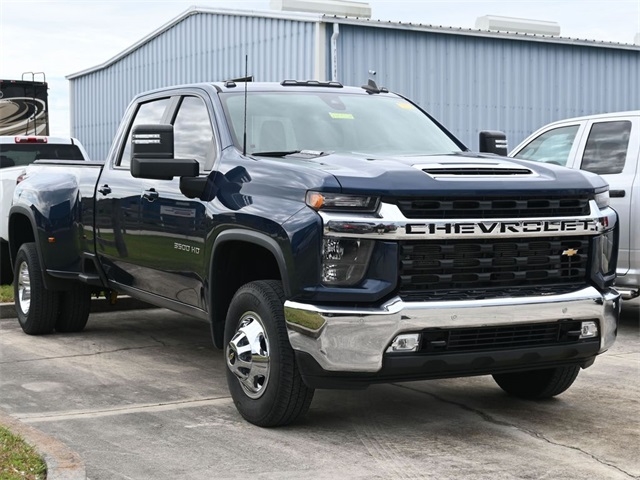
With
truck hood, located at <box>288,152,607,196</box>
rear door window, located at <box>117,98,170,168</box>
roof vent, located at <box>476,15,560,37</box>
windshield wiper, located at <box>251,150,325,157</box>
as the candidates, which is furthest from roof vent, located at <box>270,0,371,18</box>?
truck hood, located at <box>288,152,607,196</box>

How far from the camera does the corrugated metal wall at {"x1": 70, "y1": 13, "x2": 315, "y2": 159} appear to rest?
64.0 feet

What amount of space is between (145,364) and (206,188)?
6.88 feet

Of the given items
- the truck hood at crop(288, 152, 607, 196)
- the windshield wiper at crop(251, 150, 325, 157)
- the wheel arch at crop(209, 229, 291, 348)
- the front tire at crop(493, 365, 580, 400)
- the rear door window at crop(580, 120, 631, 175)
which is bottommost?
the front tire at crop(493, 365, 580, 400)

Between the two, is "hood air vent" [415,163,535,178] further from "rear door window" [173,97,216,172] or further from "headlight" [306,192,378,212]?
"rear door window" [173,97,216,172]

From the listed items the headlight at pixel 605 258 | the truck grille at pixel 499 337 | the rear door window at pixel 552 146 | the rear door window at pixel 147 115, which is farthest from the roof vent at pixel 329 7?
the truck grille at pixel 499 337

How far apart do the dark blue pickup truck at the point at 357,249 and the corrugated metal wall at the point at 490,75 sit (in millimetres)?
12015

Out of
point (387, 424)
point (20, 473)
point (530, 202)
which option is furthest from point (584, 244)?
point (20, 473)

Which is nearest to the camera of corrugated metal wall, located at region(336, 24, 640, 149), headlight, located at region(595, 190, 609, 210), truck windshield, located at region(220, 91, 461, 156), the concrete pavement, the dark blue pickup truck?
the concrete pavement

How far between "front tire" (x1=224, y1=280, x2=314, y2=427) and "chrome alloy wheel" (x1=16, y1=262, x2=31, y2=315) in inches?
150

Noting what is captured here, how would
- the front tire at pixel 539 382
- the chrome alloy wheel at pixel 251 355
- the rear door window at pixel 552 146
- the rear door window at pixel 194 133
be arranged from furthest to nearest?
the rear door window at pixel 552 146
the rear door window at pixel 194 133
the front tire at pixel 539 382
the chrome alloy wheel at pixel 251 355

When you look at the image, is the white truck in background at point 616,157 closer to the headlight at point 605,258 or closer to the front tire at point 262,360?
the headlight at point 605,258

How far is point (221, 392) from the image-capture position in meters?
7.02

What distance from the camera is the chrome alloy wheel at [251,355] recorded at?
19.3 feet

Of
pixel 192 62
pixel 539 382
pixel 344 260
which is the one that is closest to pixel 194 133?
pixel 344 260
